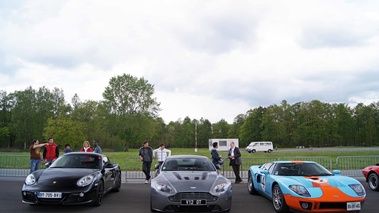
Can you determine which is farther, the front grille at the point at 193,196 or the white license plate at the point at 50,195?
the white license plate at the point at 50,195

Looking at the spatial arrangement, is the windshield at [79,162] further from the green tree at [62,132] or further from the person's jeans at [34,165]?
the green tree at [62,132]

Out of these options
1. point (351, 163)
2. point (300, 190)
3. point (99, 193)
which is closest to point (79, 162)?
point (99, 193)

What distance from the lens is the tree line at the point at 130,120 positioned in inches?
2625

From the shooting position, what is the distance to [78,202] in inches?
293

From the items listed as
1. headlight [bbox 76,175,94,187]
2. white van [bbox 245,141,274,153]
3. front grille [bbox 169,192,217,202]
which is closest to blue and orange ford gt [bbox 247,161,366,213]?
front grille [bbox 169,192,217,202]

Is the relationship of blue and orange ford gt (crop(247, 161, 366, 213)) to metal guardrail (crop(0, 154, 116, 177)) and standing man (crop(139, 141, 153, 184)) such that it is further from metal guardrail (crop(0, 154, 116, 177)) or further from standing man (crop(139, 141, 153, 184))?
metal guardrail (crop(0, 154, 116, 177))

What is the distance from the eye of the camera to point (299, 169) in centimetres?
848

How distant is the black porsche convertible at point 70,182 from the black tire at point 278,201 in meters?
Result: 4.51

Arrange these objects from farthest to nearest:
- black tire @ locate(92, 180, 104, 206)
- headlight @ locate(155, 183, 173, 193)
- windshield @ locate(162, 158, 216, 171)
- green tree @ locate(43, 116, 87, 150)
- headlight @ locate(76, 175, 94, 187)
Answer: green tree @ locate(43, 116, 87, 150), windshield @ locate(162, 158, 216, 171), black tire @ locate(92, 180, 104, 206), headlight @ locate(76, 175, 94, 187), headlight @ locate(155, 183, 173, 193)

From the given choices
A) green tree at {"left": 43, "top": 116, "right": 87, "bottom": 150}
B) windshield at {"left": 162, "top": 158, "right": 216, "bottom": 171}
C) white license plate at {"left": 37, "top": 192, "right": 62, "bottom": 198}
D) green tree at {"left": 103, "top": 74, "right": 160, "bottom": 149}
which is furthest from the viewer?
green tree at {"left": 43, "top": 116, "right": 87, "bottom": 150}

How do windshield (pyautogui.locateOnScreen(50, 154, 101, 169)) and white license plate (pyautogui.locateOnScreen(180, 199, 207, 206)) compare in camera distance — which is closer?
white license plate (pyautogui.locateOnScreen(180, 199, 207, 206))

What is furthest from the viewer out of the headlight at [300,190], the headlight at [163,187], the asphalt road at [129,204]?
the asphalt road at [129,204]

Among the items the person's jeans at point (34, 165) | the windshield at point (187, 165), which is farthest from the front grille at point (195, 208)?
the person's jeans at point (34, 165)

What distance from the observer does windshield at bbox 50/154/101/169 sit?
8984mm
